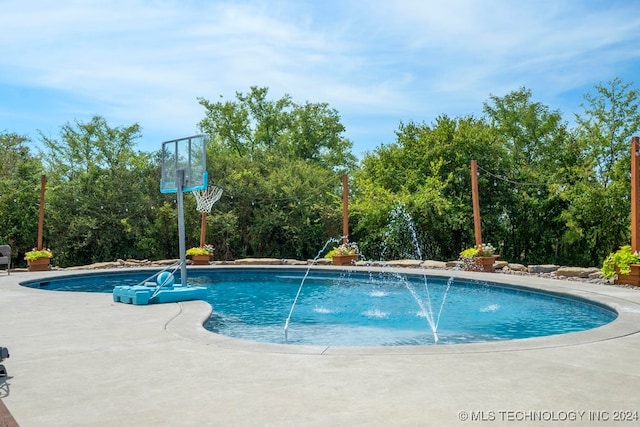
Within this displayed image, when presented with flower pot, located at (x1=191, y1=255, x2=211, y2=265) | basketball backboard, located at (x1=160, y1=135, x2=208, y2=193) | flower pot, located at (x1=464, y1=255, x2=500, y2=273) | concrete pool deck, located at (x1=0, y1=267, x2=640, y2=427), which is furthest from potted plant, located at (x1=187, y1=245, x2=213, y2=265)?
concrete pool deck, located at (x1=0, y1=267, x2=640, y2=427)

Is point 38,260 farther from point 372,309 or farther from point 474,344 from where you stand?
point 474,344

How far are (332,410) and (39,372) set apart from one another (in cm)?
223

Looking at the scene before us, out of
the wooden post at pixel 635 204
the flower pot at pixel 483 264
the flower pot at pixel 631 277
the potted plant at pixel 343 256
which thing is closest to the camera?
the flower pot at pixel 631 277

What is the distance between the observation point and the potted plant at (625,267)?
9617 mm

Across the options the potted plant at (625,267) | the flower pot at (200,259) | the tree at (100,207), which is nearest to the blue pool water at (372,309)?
the flower pot at (200,259)

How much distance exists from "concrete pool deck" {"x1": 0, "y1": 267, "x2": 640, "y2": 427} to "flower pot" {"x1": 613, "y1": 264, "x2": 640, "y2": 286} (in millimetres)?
4809

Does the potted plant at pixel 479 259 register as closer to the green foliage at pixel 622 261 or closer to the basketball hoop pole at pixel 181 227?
the green foliage at pixel 622 261

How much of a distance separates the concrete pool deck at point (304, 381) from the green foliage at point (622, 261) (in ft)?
15.9

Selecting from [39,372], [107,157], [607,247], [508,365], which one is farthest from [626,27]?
[107,157]

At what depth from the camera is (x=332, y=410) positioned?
2984 millimetres

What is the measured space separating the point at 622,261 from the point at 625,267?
0.12 m

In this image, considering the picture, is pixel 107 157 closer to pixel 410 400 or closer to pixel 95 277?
pixel 95 277

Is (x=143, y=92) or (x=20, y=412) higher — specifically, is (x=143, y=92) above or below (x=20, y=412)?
above

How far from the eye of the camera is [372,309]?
868 cm
